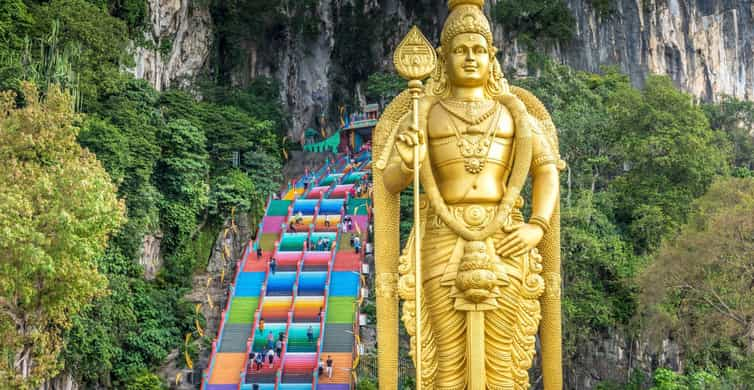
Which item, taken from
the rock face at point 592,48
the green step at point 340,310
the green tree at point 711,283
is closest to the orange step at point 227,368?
the green step at point 340,310

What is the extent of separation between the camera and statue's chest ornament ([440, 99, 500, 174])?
7.39 metres

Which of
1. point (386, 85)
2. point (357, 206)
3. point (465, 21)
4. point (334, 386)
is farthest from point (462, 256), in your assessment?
point (386, 85)

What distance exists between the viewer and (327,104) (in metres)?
36.7

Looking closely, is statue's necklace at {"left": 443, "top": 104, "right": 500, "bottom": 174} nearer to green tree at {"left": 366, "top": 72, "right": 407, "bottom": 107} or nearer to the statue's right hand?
the statue's right hand

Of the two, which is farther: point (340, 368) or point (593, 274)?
point (593, 274)

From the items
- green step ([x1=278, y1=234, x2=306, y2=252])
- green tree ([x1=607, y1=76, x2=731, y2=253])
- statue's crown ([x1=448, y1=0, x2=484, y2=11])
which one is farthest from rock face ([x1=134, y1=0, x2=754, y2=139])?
statue's crown ([x1=448, y1=0, x2=484, y2=11])

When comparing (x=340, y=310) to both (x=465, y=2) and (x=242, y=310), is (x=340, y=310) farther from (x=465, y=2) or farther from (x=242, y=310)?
(x=465, y=2)

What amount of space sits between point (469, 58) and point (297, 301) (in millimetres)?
12306

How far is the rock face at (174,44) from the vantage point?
2650 cm

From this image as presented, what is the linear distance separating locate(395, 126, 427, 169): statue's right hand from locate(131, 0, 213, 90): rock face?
63.6 ft

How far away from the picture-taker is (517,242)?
725 cm

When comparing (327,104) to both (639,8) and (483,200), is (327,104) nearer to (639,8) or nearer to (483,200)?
(639,8)

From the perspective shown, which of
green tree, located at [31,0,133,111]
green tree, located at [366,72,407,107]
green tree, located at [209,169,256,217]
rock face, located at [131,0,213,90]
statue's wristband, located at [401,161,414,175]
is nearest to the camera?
statue's wristband, located at [401,161,414,175]

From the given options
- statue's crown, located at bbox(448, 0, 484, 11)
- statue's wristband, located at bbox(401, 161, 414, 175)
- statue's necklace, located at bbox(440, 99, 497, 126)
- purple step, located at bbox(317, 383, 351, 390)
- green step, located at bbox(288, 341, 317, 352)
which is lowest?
purple step, located at bbox(317, 383, 351, 390)
